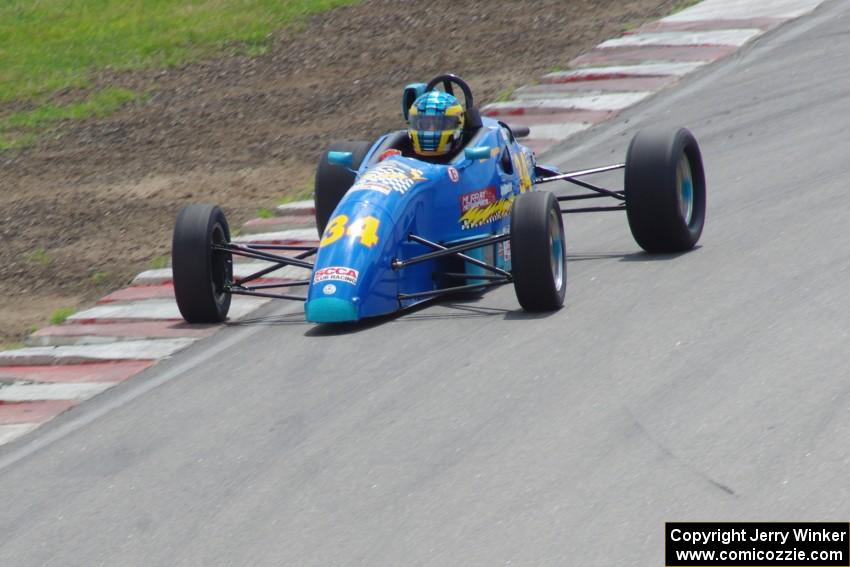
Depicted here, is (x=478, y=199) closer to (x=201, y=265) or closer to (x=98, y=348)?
(x=201, y=265)

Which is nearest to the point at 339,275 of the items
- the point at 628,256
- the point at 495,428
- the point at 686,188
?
the point at 495,428

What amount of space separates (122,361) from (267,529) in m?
3.46

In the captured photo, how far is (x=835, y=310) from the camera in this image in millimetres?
8117

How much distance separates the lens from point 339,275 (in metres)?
8.83

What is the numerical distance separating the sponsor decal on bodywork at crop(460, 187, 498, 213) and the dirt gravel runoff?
10.8 ft

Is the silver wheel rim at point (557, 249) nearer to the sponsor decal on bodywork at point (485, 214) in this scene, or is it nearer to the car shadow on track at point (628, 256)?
the sponsor decal on bodywork at point (485, 214)

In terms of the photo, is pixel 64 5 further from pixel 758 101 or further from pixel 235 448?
pixel 235 448

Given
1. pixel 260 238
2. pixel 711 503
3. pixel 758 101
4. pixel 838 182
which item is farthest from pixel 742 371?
pixel 758 101

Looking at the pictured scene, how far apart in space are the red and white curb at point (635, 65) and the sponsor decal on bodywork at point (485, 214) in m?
3.49

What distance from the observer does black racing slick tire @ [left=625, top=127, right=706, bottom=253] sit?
31.1 ft

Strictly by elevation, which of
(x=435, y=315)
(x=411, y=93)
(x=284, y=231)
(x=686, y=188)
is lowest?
(x=435, y=315)

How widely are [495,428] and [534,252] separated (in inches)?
64.1

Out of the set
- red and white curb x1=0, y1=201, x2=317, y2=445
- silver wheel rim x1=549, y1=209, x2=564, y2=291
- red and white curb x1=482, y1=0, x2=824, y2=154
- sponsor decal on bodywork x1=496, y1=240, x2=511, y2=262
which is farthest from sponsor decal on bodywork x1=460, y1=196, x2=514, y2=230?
red and white curb x1=482, y1=0, x2=824, y2=154

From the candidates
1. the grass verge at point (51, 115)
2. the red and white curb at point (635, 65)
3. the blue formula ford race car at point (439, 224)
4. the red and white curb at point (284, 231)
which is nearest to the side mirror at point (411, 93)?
the blue formula ford race car at point (439, 224)
